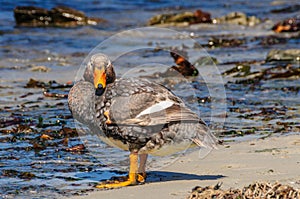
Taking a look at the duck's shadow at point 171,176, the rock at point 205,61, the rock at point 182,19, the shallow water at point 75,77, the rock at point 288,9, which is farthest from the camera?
the rock at point 288,9

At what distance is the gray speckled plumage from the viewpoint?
531 cm

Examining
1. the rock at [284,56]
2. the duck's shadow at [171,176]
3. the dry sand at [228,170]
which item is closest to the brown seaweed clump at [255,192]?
the dry sand at [228,170]

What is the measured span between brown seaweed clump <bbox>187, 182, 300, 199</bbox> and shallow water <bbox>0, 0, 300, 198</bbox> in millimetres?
1054

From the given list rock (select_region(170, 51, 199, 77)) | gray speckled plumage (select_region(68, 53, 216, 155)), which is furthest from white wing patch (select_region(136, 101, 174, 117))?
rock (select_region(170, 51, 199, 77))

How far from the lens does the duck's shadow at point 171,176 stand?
18.0 feet

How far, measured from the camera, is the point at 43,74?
36.5 feet

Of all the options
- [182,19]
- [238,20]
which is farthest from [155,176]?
[238,20]

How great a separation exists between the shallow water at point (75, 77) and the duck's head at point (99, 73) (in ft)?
2.51

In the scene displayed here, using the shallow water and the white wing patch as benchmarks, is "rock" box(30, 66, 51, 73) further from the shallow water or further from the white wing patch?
the white wing patch

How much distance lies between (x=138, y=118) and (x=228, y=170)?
850 mm

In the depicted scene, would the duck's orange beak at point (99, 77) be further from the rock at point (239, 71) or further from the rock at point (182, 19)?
the rock at point (182, 19)

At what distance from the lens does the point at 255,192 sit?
4586 mm

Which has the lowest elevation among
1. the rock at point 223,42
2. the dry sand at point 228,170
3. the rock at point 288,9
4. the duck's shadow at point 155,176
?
the duck's shadow at point 155,176

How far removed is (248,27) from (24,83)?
311 inches
